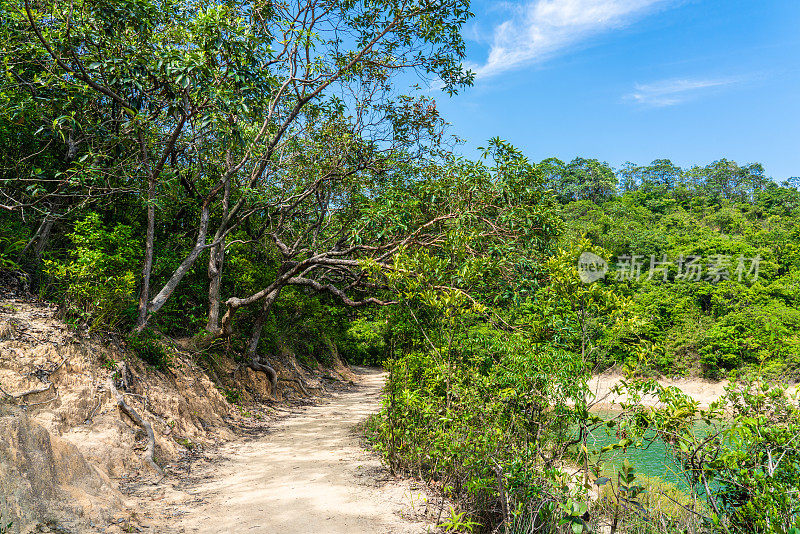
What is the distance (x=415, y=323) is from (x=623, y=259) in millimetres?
38355

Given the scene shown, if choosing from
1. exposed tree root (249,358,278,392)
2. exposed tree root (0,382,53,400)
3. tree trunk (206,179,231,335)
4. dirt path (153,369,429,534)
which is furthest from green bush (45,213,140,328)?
exposed tree root (249,358,278,392)

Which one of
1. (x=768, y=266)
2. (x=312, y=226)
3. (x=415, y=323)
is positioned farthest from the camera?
(x=768, y=266)

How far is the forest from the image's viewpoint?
12.9 feet

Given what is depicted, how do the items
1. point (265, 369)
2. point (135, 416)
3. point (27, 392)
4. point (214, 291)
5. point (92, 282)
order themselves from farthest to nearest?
point (265, 369) < point (214, 291) < point (92, 282) < point (135, 416) < point (27, 392)

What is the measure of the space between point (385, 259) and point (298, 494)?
519 cm

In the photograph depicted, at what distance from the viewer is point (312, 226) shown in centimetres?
1317

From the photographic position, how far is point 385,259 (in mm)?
9547

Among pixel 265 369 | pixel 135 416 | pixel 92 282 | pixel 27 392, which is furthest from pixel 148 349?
pixel 265 369

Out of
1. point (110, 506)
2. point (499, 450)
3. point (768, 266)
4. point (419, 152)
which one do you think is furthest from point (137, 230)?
point (768, 266)

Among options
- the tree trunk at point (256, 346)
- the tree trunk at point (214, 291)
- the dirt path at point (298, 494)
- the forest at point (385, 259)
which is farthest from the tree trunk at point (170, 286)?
the tree trunk at point (256, 346)

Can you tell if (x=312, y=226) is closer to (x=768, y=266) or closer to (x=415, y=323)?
(x=415, y=323)

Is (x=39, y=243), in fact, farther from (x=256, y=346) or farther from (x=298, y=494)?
(x=298, y=494)

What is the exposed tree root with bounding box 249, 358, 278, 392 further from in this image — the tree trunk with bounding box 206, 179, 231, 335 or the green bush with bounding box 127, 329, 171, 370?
the green bush with bounding box 127, 329, 171, 370

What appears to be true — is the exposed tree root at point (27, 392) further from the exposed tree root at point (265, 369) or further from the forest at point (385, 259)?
the exposed tree root at point (265, 369)
